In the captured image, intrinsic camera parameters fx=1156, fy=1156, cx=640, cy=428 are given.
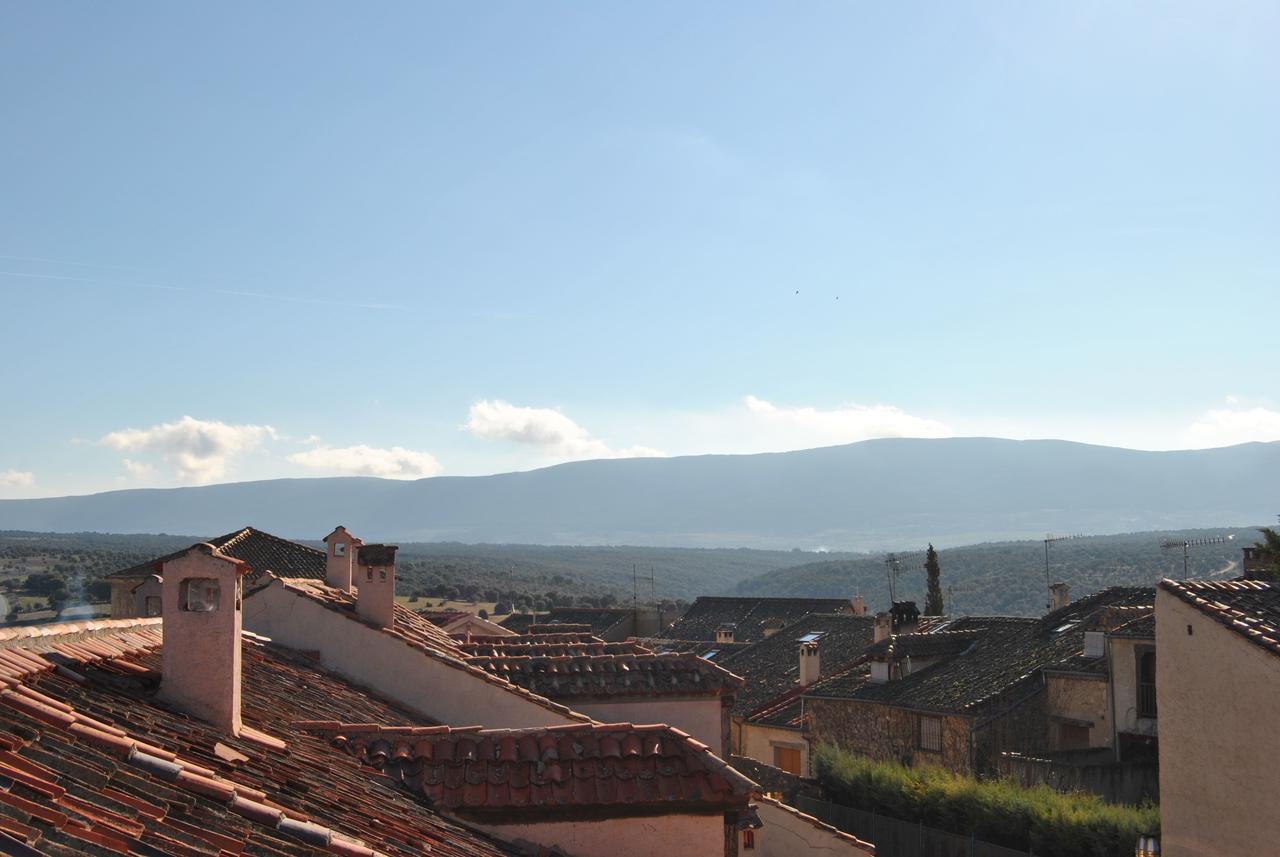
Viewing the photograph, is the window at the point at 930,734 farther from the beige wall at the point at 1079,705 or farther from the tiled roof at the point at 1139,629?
the tiled roof at the point at 1139,629

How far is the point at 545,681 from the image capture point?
A: 13.4m

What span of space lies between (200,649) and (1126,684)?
77.6 feet

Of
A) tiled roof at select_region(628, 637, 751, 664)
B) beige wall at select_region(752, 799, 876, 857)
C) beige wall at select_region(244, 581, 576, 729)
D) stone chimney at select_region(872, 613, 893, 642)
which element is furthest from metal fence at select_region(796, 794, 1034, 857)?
tiled roof at select_region(628, 637, 751, 664)

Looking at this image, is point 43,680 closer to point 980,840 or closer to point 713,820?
point 713,820

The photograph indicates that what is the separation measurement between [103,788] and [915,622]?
38.2m

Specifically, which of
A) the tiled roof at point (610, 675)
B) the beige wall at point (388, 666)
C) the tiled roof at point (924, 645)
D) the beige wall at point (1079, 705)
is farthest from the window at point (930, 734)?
the beige wall at point (388, 666)

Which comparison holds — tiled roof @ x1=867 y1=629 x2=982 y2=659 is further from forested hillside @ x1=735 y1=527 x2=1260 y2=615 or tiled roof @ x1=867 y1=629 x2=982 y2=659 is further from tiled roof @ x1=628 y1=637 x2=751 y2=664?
forested hillside @ x1=735 y1=527 x2=1260 y2=615

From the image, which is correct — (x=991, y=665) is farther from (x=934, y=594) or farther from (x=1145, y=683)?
(x=934, y=594)

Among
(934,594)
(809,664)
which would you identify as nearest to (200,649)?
(809,664)

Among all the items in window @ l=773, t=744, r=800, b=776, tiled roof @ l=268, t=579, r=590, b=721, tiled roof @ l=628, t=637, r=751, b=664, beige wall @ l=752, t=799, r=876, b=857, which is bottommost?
window @ l=773, t=744, r=800, b=776

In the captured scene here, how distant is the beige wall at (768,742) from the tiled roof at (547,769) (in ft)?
83.4

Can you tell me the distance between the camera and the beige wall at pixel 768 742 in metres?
34.3

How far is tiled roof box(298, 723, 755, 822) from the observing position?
8945mm

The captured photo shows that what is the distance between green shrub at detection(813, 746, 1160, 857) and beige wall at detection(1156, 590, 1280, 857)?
3.55 metres
